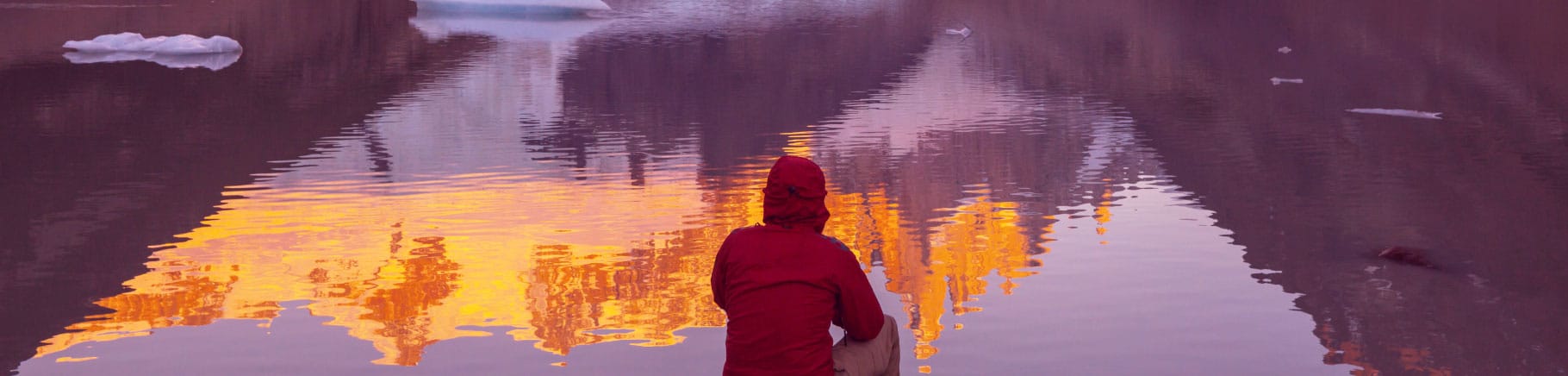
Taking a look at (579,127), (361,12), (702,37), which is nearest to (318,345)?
(579,127)

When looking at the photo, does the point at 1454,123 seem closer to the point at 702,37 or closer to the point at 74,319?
the point at 74,319

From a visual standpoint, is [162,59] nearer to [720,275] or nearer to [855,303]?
[720,275]

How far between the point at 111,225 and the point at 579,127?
6.03m

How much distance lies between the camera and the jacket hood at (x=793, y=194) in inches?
144

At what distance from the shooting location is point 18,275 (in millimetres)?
7777

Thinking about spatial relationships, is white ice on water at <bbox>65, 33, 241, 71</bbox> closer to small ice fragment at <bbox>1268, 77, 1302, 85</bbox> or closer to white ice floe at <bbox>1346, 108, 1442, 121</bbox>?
small ice fragment at <bbox>1268, 77, 1302, 85</bbox>

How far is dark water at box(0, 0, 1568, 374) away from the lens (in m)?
6.38

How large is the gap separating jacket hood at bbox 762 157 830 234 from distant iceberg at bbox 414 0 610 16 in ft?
125

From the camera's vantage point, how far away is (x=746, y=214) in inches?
380

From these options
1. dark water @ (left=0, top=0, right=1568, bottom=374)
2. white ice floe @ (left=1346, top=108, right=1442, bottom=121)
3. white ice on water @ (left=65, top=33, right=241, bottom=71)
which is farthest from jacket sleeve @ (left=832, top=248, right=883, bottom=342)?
white ice on water @ (left=65, top=33, right=241, bottom=71)

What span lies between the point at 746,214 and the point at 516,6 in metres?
33.7

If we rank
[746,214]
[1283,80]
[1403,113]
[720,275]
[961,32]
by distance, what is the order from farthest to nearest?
[961,32]
[1283,80]
[1403,113]
[746,214]
[720,275]

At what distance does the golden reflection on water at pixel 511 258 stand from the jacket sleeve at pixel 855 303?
2.25m

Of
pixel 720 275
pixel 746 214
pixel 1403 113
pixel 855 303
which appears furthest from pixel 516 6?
pixel 855 303
